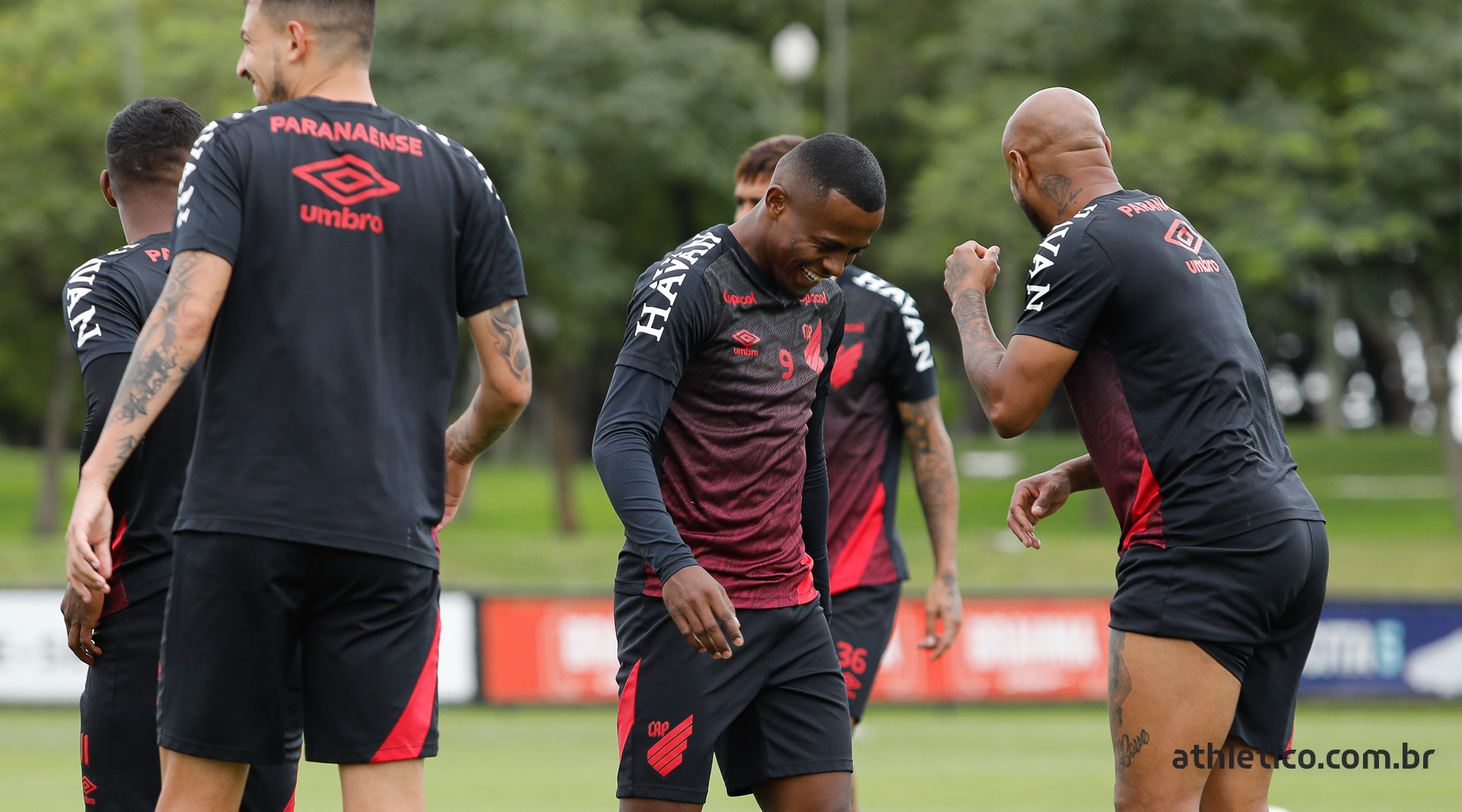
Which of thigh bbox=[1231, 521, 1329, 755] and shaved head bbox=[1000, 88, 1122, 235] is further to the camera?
shaved head bbox=[1000, 88, 1122, 235]

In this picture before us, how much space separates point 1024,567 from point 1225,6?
9.23 metres

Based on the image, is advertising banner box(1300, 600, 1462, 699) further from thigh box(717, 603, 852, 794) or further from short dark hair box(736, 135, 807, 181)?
thigh box(717, 603, 852, 794)

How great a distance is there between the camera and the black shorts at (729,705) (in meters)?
4.25

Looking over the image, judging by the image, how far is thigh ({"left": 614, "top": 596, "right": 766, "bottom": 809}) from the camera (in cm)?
424

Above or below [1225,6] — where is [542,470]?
below

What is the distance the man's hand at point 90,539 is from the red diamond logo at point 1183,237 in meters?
2.82

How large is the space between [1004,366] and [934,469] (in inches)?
84.9

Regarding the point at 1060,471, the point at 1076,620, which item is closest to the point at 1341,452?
the point at 1076,620

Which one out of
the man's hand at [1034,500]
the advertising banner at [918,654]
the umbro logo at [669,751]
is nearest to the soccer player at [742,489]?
the umbro logo at [669,751]

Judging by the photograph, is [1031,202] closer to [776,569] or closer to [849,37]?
[776,569]

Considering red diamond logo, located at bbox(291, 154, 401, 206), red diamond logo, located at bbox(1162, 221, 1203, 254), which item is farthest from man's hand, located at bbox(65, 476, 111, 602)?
red diamond logo, located at bbox(1162, 221, 1203, 254)

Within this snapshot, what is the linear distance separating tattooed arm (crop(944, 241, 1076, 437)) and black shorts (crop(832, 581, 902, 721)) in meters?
1.90

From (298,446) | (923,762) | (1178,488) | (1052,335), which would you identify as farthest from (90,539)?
(923,762)

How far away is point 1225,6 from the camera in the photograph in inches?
914
